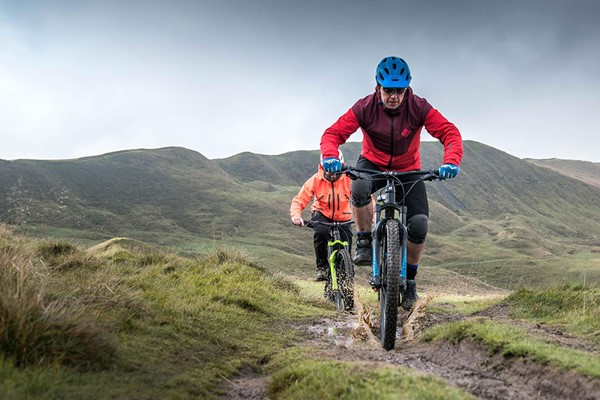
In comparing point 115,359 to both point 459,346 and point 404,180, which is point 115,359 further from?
point 404,180

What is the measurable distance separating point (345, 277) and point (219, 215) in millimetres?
61809

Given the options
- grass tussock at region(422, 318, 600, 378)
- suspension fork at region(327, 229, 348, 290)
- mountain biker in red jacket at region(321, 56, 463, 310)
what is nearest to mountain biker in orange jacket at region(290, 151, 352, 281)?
suspension fork at region(327, 229, 348, 290)

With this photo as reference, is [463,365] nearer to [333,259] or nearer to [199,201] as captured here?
[333,259]

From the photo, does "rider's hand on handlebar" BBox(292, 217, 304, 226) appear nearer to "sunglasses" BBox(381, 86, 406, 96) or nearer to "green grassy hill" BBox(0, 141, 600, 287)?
"sunglasses" BBox(381, 86, 406, 96)

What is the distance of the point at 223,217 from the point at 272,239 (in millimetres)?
12516

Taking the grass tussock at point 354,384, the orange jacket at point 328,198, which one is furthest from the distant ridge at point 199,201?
the grass tussock at point 354,384

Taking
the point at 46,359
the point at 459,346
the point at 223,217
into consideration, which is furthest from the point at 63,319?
the point at 223,217

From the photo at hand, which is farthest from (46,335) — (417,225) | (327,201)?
(327,201)

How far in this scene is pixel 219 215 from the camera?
6931 centimetres

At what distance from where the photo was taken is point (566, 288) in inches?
275

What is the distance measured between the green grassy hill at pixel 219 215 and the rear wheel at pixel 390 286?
8.09 meters

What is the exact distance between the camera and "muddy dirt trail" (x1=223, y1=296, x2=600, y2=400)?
128 inches

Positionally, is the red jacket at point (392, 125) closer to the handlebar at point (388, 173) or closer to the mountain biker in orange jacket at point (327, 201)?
the handlebar at point (388, 173)

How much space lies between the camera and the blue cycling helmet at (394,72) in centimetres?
575
